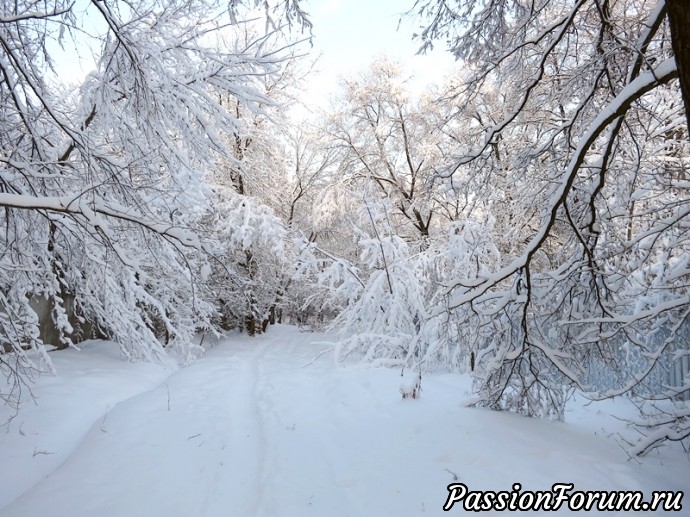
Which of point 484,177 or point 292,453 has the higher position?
point 484,177

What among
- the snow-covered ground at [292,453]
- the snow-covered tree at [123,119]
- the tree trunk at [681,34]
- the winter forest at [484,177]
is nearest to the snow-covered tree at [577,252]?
the winter forest at [484,177]

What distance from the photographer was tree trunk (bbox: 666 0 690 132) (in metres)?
1.99

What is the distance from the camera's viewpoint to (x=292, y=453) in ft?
13.2

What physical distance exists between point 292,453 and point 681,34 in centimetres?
414

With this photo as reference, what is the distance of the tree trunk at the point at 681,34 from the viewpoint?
78.2 inches

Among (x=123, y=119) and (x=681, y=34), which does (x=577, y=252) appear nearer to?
(x=681, y=34)

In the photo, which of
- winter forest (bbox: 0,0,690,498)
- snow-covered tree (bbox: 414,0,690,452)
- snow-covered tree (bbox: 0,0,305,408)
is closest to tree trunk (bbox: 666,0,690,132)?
winter forest (bbox: 0,0,690,498)

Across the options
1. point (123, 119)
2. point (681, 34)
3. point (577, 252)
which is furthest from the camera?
point (123, 119)

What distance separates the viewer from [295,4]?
308cm

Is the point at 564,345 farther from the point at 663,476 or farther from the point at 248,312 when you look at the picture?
the point at 248,312

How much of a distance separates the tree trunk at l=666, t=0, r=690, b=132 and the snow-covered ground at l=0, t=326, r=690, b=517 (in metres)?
2.65

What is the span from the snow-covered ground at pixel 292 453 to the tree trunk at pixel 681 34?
2.65m

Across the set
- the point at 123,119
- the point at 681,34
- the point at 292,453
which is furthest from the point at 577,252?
the point at 123,119

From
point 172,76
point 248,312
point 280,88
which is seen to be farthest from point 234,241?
point 172,76
